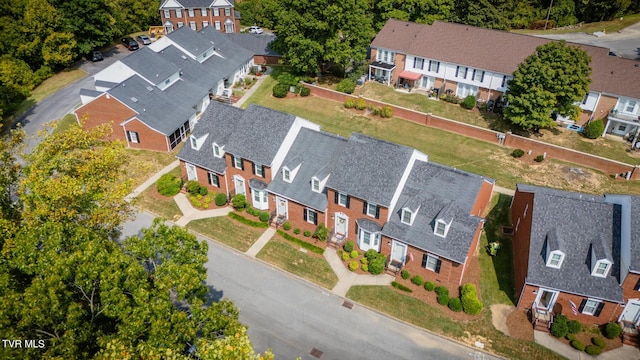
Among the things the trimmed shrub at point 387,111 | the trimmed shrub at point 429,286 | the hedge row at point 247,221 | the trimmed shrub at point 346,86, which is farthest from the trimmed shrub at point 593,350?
the trimmed shrub at point 346,86

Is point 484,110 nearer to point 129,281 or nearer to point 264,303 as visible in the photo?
point 264,303

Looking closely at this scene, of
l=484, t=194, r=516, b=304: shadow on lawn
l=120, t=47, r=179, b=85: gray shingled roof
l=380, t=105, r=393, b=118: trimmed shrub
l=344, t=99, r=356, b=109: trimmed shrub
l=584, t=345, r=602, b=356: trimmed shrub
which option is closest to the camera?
l=584, t=345, r=602, b=356: trimmed shrub

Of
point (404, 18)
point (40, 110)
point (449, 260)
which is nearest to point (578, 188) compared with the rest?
point (449, 260)

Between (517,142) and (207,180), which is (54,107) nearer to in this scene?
(207,180)

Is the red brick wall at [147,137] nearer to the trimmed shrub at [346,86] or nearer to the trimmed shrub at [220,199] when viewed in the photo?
the trimmed shrub at [220,199]

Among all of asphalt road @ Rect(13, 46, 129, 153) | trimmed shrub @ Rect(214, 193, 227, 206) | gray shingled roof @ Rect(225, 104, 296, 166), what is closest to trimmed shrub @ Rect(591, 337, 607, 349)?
gray shingled roof @ Rect(225, 104, 296, 166)

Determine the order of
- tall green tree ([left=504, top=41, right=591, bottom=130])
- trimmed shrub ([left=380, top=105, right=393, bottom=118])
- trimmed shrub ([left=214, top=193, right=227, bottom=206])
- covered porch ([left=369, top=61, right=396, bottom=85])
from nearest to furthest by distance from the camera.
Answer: trimmed shrub ([left=214, top=193, right=227, bottom=206]), tall green tree ([left=504, top=41, right=591, bottom=130]), trimmed shrub ([left=380, top=105, right=393, bottom=118]), covered porch ([left=369, top=61, right=396, bottom=85])

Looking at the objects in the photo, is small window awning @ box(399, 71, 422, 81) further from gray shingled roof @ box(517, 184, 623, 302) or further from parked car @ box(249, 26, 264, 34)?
parked car @ box(249, 26, 264, 34)

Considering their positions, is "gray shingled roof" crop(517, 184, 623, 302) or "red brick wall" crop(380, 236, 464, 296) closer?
"gray shingled roof" crop(517, 184, 623, 302)
